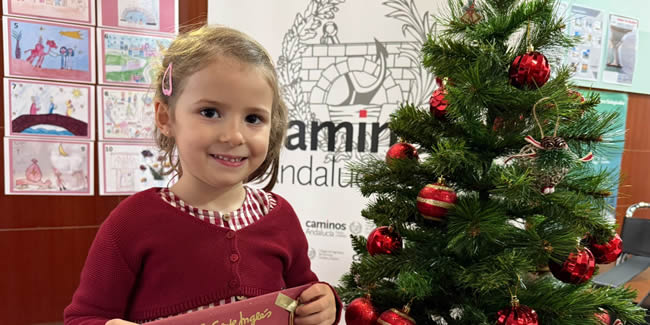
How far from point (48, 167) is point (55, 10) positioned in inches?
32.9

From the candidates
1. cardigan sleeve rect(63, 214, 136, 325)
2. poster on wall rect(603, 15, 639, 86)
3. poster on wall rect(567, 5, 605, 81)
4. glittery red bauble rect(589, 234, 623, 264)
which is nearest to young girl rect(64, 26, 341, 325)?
cardigan sleeve rect(63, 214, 136, 325)

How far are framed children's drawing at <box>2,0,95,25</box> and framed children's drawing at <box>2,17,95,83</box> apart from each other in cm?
3

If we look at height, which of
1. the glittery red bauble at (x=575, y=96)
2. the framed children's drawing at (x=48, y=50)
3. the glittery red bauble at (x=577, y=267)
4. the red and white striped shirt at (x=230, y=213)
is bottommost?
the glittery red bauble at (x=577, y=267)

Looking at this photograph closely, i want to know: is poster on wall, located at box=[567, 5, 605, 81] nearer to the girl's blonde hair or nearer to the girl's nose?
the girl's blonde hair

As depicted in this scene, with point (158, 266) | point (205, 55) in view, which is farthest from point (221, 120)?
point (158, 266)

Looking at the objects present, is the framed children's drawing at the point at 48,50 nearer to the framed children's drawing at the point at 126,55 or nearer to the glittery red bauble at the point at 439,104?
the framed children's drawing at the point at 126,55

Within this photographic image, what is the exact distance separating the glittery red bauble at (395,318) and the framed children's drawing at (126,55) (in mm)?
1904

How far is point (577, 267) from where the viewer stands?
0.80 meters

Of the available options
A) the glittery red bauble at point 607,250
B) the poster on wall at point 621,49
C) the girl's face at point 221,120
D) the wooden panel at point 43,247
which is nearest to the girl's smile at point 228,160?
the girl's face at point 221,120

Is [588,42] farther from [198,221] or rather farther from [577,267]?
[198,221]

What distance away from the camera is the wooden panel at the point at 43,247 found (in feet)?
7.27

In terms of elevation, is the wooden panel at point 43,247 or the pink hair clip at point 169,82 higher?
the pink hair clip at point 169,82

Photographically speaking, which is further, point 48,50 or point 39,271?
point 39,271

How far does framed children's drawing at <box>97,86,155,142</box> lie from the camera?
7.45 feet
